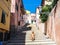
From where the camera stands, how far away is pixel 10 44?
1545 centimetres

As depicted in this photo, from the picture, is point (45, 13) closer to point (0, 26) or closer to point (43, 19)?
point (43, 19)

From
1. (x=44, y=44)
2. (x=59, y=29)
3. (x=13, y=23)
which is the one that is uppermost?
(x=13, y=23)

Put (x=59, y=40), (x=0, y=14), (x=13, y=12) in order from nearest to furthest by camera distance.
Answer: (x=59, y=40) < (x=0, y=14) < (x=13, y=12)

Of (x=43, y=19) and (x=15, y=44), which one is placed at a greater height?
(x=43, y=19)

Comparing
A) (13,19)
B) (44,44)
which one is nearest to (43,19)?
(13,19)

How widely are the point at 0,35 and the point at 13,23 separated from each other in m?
8.97

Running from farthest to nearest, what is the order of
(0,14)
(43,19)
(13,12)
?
(43,19) < (13,12) < (0,14)

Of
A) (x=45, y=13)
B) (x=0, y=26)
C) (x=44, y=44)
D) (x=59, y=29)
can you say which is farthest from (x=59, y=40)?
(x=45, y=13)

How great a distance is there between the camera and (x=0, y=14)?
585 inches

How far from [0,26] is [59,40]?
5.09 m

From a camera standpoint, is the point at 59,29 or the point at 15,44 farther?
the point at 15,44

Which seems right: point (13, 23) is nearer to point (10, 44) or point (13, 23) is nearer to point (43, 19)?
point (43, 19)

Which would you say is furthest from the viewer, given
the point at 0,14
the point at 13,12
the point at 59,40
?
the point at 13,12

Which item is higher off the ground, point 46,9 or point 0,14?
point 46,9
